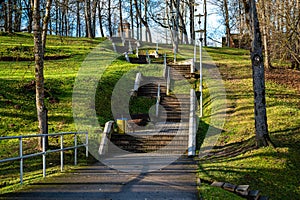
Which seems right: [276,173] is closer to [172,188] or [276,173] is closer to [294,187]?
[294,187]

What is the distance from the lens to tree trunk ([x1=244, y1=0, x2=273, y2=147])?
10.6m

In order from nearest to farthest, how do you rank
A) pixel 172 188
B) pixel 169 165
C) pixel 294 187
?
1. pixel 172 188
2. pixel 294 187
3. pixel 169 165

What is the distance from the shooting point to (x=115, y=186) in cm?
791

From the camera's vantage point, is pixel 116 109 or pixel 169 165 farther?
pixel 116 109

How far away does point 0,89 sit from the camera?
16.7m

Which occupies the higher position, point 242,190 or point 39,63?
point 39,63

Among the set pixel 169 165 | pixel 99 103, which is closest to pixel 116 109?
pixel 99 103

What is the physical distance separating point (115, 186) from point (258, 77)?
541cm

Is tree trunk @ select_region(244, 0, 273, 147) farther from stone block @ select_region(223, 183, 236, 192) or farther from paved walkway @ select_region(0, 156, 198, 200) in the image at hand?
stone block @ select_region(223, 183, 236, 192)

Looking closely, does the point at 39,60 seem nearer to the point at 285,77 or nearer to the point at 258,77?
the point at 258,77

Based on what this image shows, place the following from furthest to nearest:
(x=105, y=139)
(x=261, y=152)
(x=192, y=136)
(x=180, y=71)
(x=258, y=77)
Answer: (x=180, y=71) < (x=192, y=136) < (x=105, y=139) < (x=258, y=77) < (x=261, y=152)

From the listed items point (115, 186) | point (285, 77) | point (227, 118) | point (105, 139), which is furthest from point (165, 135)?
point (285, 77)

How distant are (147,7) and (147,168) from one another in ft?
133

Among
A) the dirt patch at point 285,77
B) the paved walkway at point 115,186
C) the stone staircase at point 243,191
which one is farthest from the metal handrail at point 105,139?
the dirt patch at point 285,77
